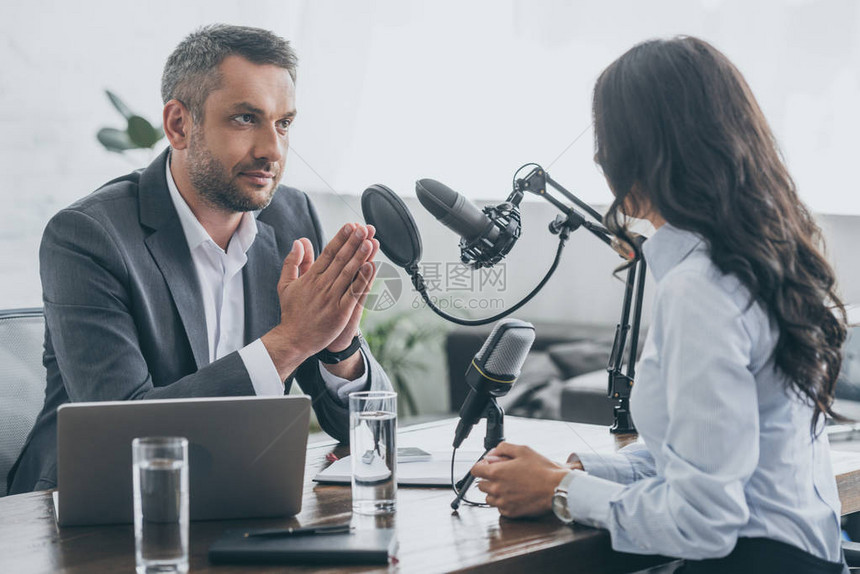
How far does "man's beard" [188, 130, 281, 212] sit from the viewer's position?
163 centimetres

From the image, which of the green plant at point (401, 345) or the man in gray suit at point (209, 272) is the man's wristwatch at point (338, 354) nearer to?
the man in gray suit at point (209, 272)

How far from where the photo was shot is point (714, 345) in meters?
0.88

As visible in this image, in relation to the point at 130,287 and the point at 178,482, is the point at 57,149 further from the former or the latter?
the point at 178,482

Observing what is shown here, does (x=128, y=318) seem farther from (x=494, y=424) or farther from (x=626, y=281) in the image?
(x=626, y=281)

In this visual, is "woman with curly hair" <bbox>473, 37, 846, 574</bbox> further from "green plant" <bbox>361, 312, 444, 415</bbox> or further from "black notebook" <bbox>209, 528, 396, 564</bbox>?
"green plant" <bbox>361, 312, 444, 415</bbox>

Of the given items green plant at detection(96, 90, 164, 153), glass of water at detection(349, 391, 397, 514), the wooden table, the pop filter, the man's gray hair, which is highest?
the man's gray hair

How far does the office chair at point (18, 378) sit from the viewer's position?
5.08 feet

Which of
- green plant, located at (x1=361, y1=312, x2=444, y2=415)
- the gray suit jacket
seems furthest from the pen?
green plant, located at (x1=361, y1=312, x2=444, y2=415)

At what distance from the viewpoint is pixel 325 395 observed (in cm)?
151

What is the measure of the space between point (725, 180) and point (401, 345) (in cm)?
298

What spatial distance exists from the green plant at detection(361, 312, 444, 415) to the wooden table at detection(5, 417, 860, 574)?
Result: 2577mm

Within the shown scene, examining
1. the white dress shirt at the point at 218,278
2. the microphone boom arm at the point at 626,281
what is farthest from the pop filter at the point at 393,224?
the white dress shirt at the point at 218,278

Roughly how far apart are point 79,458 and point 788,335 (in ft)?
2.58

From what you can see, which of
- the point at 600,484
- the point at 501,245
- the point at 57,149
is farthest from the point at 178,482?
the point at 57,149
